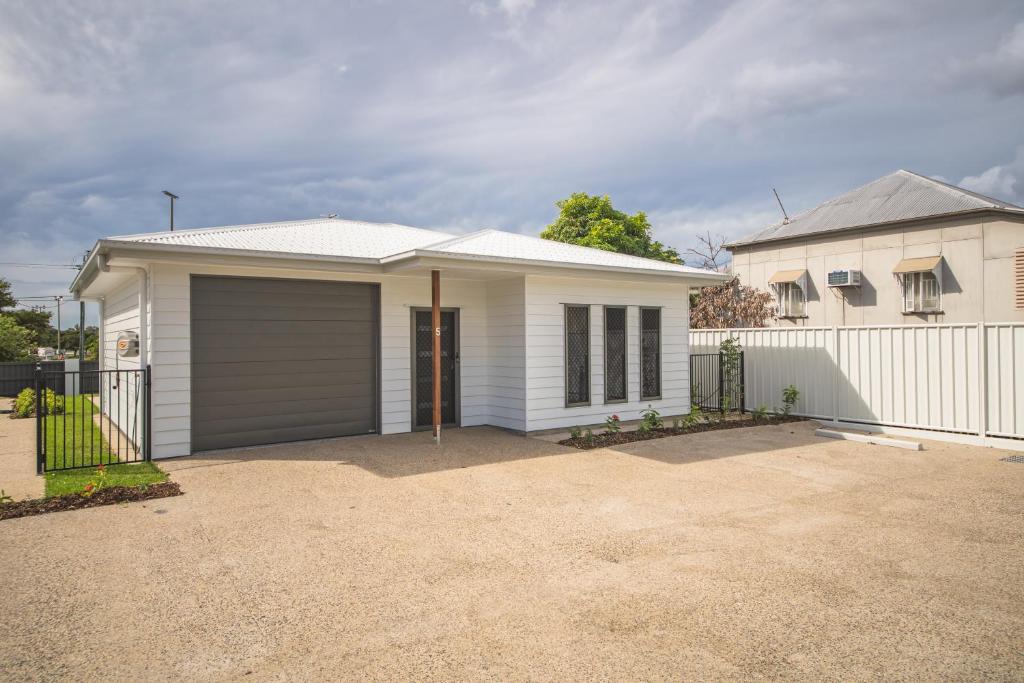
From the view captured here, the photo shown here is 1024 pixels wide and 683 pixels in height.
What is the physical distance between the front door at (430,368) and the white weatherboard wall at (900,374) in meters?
6.23

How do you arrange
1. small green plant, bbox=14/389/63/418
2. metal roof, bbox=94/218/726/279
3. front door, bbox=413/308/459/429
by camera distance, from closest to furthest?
1. metal roof, bbox=94/218/726/279
2. front door, bbox=413/308/459/429
3. small green plant, bbox=14/389/63/418

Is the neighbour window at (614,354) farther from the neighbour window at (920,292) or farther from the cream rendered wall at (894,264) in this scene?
the neighbour window at (920,292)

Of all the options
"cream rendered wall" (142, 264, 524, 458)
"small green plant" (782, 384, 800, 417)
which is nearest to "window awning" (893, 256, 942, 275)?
"small green plant" (782, 384, 800, 417)

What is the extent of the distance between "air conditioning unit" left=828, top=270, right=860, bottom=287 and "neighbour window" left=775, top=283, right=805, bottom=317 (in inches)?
57.3

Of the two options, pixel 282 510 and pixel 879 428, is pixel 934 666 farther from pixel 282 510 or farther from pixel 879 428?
pixel 879 428

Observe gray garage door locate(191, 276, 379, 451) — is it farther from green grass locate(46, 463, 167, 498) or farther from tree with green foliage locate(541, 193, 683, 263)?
tree with green foliage locate(541, 193, 683, 263)

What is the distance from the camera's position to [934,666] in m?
2.71

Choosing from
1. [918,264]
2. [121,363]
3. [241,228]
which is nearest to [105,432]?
[121,363]

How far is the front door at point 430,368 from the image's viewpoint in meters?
9.65

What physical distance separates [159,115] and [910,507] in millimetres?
17099

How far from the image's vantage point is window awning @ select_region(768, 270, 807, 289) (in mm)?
18375

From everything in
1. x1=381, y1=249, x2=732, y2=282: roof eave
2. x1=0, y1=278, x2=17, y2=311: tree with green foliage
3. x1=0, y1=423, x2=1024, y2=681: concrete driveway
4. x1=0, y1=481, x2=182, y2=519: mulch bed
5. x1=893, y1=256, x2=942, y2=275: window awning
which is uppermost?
x1=0, y1=278, x2=17, y2=311: tree with green foliage

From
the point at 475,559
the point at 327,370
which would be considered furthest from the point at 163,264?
the point at 475,559

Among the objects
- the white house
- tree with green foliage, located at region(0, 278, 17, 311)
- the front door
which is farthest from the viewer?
tree with green foliage, located at region(0, 278, 17, 311)
